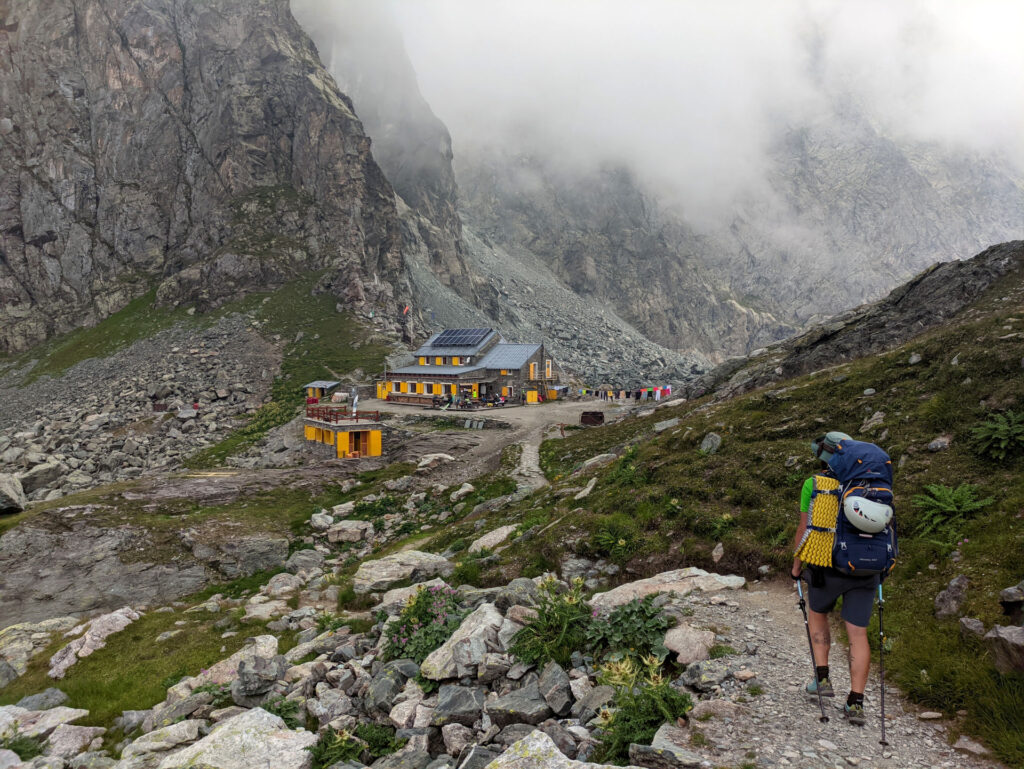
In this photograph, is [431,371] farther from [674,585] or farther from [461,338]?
[674,585]

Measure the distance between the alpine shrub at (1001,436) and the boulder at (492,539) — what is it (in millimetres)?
12550

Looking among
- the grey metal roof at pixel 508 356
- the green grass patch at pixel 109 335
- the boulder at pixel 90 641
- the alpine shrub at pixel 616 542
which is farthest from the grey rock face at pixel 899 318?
the green grass patch at pixel 109 335

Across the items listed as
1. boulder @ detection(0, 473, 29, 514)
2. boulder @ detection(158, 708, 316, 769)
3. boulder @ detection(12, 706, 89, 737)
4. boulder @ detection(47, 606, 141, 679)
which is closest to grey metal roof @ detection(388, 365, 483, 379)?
boulder @ detection(0, 473, 29, 514)

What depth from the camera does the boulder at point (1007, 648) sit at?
573cm

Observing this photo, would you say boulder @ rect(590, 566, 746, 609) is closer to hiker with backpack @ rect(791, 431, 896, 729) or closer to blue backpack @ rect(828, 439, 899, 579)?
hiker with backpack @ rect(791, 431, 896, 729)

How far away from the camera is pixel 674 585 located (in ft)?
33.9

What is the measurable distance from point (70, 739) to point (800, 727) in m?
12.8

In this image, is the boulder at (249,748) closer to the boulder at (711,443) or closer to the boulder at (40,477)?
the boulder at (711,443)

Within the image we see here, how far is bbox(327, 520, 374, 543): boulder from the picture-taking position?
2406 centimetres

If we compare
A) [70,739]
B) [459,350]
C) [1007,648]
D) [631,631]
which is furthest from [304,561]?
[459,350]

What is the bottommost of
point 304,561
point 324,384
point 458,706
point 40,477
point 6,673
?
point 40,477

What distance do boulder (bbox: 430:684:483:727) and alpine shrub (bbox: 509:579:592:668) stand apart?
0.93 m

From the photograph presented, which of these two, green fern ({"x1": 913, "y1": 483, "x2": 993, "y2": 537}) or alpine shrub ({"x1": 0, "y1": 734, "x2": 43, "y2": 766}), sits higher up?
green fern ({"x1": 913, "y1": 483, "x2": 993, "y2": 537})

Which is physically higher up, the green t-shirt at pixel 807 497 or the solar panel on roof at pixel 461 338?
the solar panel on roof at pixel 461 338
